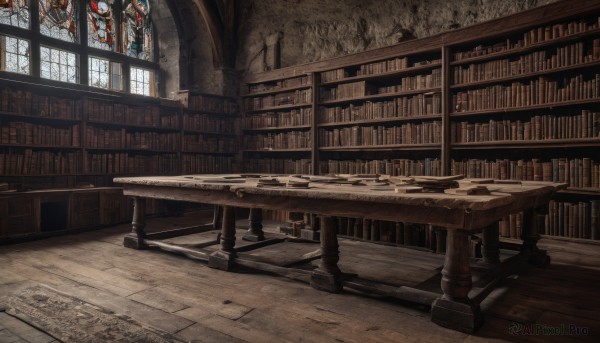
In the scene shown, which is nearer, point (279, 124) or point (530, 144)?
point (530, 144)

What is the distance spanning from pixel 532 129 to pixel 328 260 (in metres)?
3.08

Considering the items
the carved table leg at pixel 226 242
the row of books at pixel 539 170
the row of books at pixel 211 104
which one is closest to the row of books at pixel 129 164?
the row of books at pixel 211 104

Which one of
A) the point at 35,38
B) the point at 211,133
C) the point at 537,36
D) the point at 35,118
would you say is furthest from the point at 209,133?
the point at 537,36

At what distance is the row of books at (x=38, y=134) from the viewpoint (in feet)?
15.5

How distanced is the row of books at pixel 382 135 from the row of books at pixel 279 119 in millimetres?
383

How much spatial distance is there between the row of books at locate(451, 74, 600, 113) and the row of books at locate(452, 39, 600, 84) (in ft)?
0.44

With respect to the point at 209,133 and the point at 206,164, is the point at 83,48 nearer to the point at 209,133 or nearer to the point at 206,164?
the point at 209,133

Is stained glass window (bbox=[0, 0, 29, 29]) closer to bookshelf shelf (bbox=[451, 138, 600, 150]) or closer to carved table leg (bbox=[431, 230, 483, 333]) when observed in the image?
bookshelf shelf (bbox=[451, 138, 600, 150])

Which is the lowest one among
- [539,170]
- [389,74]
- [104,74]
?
[539,170]

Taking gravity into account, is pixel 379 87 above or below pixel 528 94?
above

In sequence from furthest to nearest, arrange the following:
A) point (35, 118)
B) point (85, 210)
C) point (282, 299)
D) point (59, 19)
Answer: point (59, 19) < point (35, 118) < point (85, 210) < point (282, 299)

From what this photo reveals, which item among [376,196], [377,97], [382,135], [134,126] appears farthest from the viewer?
[134,126]

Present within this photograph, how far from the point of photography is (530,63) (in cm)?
425

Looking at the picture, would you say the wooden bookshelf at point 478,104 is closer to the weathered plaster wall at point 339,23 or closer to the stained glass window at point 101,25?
the weathered plaster wall at point 339,23
